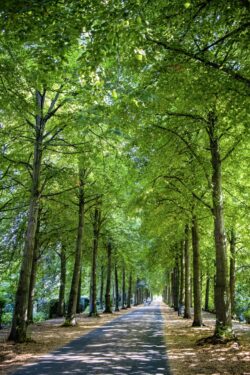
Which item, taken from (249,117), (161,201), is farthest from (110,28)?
(161,201)

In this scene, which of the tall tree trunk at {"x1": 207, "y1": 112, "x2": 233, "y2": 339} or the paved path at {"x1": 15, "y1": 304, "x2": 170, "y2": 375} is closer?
the paved path at {"x1": 15, "y1": 304, "x2": 170, "y2": 375}

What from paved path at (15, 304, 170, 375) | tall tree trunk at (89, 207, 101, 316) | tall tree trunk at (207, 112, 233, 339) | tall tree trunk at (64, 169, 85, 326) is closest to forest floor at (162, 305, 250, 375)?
paved path at (15, 304, 170, 375)

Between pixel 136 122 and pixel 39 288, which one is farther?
pixel 39 288

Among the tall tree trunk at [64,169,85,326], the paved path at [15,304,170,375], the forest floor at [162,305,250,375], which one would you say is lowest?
the paved path at [15,304,170,375]

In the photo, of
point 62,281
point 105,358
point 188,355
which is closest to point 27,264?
point 105,358

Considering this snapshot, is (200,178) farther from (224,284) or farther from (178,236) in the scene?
(178,236)

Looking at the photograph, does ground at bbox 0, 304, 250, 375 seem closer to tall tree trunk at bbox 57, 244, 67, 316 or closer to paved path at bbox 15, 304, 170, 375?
paved path at bbox 15, 304, 170, 375

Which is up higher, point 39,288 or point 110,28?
point 110,28

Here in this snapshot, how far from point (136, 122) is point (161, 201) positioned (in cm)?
739

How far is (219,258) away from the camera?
12.9m

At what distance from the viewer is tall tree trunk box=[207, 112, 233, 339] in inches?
485

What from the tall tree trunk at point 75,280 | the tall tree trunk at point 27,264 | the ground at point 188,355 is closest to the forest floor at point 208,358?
the ground at point 188,355

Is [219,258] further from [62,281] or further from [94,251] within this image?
[62,281]

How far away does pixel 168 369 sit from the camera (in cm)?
889
